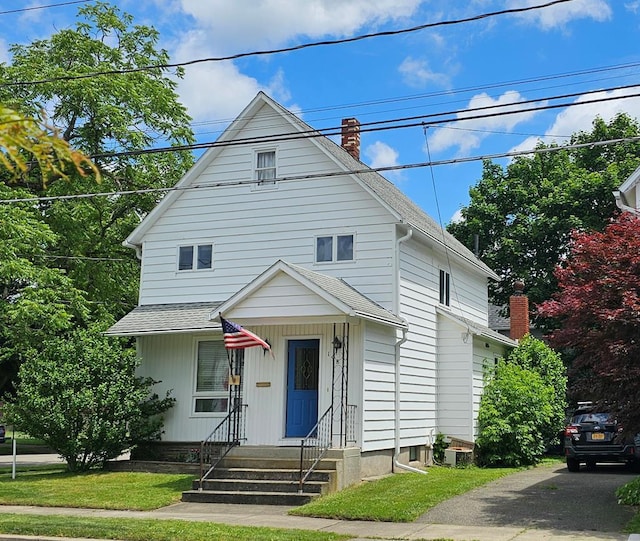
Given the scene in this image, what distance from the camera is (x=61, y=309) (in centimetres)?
2342

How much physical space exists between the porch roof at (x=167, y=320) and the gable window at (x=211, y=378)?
0.74 meters

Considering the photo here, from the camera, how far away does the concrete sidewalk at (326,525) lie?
1168cm

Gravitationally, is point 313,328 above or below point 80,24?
below

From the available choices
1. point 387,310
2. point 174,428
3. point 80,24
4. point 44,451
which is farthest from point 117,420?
point 44,451

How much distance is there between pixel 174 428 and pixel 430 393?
6.78m

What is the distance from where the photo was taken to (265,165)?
2144 cm

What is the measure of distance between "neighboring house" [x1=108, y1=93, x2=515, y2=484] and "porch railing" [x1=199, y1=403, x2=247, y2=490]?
18 cm

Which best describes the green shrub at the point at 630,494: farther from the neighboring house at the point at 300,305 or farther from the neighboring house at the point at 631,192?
the neighboring house at the point at 631,192

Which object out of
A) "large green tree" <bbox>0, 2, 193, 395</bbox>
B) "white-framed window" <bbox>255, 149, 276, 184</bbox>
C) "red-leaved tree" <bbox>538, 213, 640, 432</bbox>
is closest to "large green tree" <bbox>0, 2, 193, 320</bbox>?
"large green tree" <bbox>0, 2, 193, 395</bbox>

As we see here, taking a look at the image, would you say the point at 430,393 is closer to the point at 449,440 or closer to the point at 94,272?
the point at 449,440

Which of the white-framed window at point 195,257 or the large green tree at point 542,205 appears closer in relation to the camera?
the white-framed window at point 195,257

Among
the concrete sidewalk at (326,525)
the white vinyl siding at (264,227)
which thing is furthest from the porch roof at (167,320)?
the concrete sidewalk at (326,525)

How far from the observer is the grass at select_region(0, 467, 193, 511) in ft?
50.6

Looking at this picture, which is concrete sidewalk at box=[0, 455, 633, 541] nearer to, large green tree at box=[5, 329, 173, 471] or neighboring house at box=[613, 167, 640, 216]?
large green tree at box=[5, 329, 173, 471]
